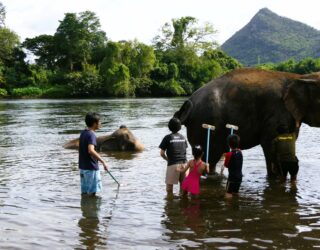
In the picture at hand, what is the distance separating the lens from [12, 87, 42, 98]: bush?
3103 inches

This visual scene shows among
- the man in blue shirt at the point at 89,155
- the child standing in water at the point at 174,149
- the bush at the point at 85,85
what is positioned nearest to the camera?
the man in blue shirt at the point at 89,155

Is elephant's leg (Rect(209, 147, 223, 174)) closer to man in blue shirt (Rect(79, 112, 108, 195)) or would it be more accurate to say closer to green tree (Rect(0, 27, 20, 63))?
man in blue shirt (Rect(79, 112, 108, 195))

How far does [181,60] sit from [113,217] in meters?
91.6

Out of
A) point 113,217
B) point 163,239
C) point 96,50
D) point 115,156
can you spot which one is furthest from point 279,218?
point 96,50

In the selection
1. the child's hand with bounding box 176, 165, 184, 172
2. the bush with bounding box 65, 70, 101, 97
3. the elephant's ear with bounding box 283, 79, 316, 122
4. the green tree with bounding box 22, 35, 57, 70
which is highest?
the green tree with bounding box 22, 35, 57, 70

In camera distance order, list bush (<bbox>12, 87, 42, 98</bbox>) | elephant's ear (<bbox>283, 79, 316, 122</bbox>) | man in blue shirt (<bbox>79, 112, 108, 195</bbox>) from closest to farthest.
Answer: man in blue shirt (<bbox>79, 112, 108, 195</bbox>), elephant's ear (<bbox>283, 79, 316, 122</bbox>), bush (<bbox>12, 87, 42, 98</bbox>)

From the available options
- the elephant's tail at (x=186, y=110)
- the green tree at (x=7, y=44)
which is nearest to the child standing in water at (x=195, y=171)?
the elephant's tail at (x=186, y=110)

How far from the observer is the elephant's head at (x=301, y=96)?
959 centimetres

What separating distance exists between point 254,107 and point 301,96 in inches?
35.6

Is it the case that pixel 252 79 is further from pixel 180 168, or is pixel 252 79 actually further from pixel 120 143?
pixel 120 143

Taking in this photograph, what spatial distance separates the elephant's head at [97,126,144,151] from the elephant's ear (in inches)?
244

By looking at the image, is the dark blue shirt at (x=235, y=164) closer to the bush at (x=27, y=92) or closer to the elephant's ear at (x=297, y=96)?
the elephant's ear at (x=297, y=96)

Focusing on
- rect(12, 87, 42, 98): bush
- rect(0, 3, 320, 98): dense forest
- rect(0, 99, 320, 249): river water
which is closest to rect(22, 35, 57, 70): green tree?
rect(0, 3, 320, 98): dense forest

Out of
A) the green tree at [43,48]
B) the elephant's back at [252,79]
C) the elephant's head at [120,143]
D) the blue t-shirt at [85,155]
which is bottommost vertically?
the elephant's head at [120,143]
